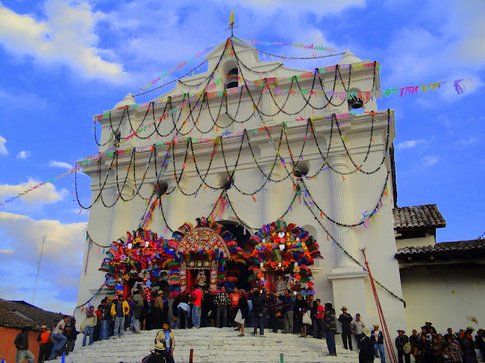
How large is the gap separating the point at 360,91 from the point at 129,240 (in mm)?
12226

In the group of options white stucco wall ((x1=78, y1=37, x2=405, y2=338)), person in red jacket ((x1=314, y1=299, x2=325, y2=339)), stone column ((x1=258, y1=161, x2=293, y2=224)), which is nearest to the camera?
person in red jacket ((x1=314, y1=299, x2=325, y2=339))

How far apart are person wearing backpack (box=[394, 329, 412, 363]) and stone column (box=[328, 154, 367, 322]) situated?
2.09 meters

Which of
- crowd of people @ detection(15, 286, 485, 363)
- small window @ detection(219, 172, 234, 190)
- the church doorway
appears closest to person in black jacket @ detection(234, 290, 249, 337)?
crowd of people @ detection(15, 286, 485, 363)

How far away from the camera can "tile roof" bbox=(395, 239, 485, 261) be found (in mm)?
18172

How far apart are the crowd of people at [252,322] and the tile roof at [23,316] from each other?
7.33 metres

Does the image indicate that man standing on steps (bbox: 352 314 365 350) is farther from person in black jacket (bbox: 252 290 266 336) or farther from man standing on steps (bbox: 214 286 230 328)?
man standing on steps (bbox: 214 286 230 328)

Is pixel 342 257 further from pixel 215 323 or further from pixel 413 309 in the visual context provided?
pixel 215 323

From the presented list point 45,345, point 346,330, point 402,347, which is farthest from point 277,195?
point 45,345

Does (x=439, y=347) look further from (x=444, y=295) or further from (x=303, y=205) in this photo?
(x=303, y=205)

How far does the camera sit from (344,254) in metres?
19.5

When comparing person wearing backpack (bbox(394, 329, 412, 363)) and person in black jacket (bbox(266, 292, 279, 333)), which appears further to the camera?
person in black jacket (bbox(266, 292, 279, 333))

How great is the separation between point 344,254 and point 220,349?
7.08 metres

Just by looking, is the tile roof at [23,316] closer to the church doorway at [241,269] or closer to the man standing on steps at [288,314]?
the church doorway at [241,269]

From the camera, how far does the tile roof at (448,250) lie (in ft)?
59.6
